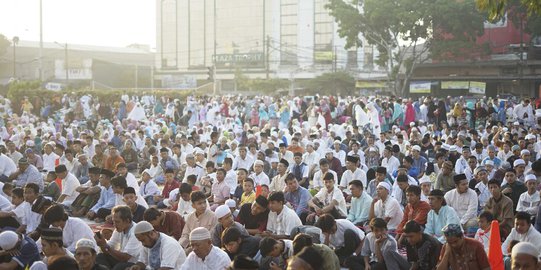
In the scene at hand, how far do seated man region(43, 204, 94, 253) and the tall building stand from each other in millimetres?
41321

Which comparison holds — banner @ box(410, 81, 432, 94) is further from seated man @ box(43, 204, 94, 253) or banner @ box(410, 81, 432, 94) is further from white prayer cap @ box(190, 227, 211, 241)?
white prayer cap @ box(190, 227, 211, 241)

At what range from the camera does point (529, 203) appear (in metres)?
7.95

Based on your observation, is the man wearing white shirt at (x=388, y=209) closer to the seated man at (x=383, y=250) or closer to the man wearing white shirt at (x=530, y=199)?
the seated man at (x=383, y=250)

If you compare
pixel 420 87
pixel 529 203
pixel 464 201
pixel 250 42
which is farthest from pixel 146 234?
pixel 250 42

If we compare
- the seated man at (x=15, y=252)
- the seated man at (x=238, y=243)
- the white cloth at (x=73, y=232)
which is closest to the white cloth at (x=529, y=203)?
the seated man at (x=238, y=243)

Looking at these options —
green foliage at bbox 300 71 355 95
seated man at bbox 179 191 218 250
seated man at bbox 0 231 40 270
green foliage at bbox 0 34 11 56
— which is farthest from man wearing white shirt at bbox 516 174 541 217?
green foliage at bbox 0 34 11 56

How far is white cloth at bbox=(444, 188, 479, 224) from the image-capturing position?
7754mm

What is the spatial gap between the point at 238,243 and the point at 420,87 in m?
26.1

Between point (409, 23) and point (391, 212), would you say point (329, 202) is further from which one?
point (409, 23)

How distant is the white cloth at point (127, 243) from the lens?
6.25m

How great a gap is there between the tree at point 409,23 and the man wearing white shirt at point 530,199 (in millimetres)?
21916

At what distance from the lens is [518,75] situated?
28172 mm

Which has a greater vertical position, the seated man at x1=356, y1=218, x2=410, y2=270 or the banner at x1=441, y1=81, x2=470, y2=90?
the banner at x1=441, y1=81, x2=470, y2=90

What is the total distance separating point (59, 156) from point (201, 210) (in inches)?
256
